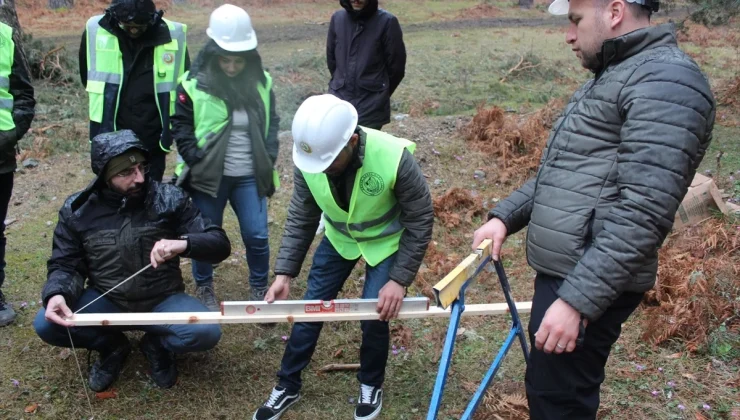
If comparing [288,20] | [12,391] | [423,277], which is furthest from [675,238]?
[288,20]

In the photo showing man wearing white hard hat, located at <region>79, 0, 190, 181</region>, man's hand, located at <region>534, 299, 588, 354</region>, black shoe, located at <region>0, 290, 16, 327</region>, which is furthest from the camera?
black shoe, located at <region>0, 290, 16, 327</region>

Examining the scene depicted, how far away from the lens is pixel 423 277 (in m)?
4.95

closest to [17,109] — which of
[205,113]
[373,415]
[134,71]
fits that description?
[134,71]

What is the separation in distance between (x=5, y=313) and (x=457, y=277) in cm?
342

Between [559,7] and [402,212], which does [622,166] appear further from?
[402,212]

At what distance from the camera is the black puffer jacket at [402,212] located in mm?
3021

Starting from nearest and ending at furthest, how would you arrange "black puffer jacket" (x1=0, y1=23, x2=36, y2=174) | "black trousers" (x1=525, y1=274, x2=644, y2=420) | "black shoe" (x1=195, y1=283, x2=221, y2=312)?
"black trousers" (x1=525, y1=274, x2=644, y2=420)
"black puffer jacket" (x1=0, y1=23, x2=36, y2=174)
"black shoe" (x1=195, y1=283, x2=221, y2=312)

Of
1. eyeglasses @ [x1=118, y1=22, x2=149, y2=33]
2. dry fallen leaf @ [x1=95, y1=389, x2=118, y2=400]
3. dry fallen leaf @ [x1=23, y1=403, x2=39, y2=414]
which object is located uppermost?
eyeglasses @ [x1=118, y1=22, x2=149, y2=33]

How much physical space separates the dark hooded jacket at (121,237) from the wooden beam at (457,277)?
1.57 metres

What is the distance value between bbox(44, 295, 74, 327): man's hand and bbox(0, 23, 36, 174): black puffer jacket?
4.08ft

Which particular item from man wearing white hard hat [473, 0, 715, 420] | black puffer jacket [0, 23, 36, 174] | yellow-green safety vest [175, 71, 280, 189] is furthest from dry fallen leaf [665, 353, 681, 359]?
black puffer jacket [0, 23, 36, 174]

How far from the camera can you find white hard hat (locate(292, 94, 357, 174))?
9.02 ft

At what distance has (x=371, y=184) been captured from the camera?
118 inches

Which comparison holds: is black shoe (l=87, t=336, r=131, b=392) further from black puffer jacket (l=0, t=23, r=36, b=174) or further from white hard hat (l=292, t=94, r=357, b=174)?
white hard hat (l=292, t=94, r=357, b=174)
